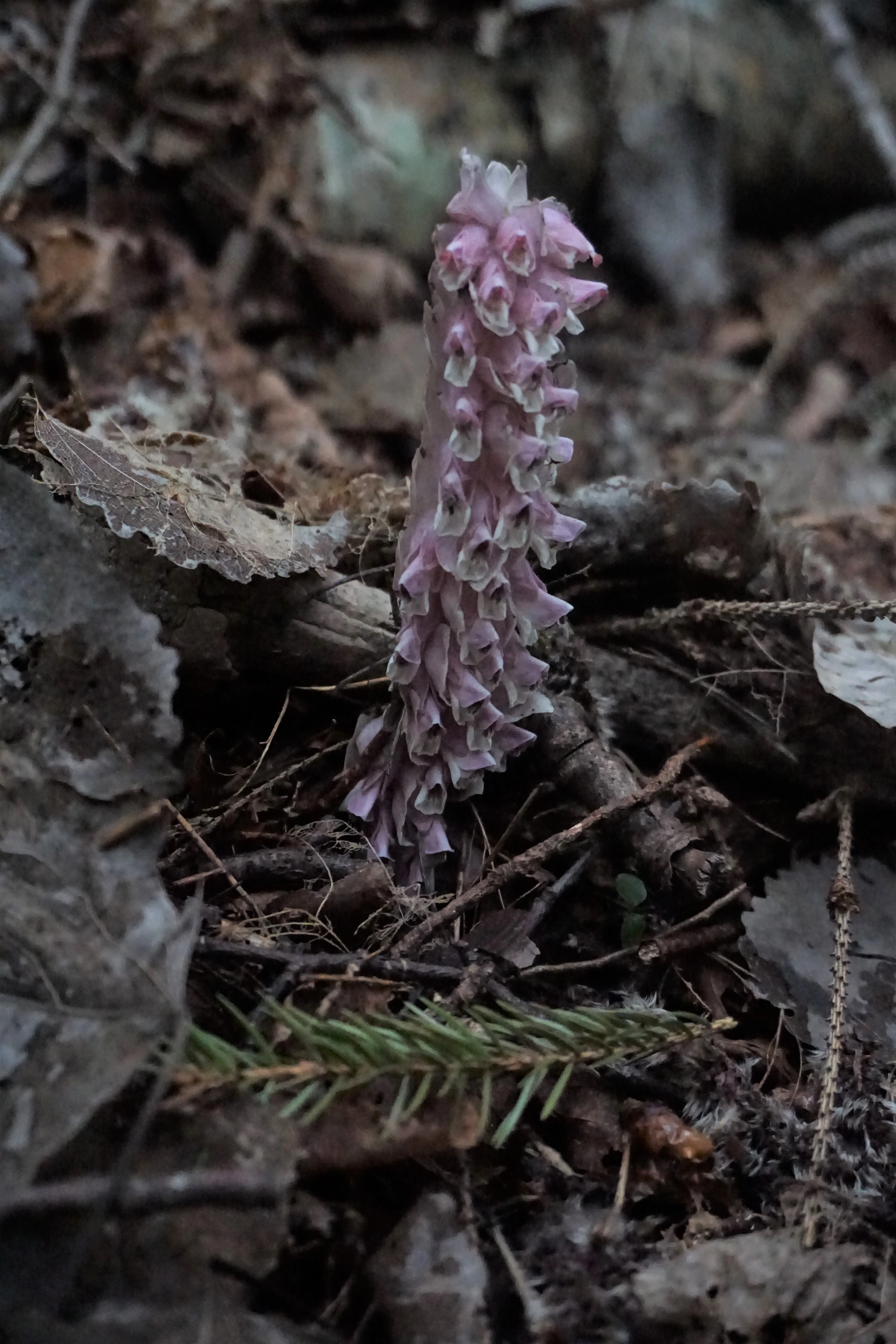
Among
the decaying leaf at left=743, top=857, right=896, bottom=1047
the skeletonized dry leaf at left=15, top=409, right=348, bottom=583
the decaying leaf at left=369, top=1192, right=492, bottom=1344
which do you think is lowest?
the decaying leaf at left=743, top=857, right=896, bottom=1047

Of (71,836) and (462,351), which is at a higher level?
(462,351)

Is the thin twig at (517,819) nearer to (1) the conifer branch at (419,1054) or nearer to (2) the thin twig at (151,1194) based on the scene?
(1) the conifer branch at (419,1054)

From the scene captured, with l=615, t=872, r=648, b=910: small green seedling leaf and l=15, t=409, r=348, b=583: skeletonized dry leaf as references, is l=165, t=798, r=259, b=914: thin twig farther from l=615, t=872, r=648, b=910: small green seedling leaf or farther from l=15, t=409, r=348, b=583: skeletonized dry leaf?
l=615, t=872, r=648, b=910: small green seedling leaf

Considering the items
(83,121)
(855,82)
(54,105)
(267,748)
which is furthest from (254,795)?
(855,82)

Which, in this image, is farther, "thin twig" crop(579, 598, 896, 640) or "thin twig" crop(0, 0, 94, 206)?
"thin twig" crop(0, 0, 94, 206)

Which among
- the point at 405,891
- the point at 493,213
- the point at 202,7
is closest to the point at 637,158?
the point at 202,7

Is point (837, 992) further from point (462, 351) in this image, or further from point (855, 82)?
point (855, 82)

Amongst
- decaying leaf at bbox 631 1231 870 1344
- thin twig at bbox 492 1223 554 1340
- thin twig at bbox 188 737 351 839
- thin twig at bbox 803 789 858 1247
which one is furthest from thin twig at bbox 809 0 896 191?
thin twig at bbox 492 1223 554 1340
